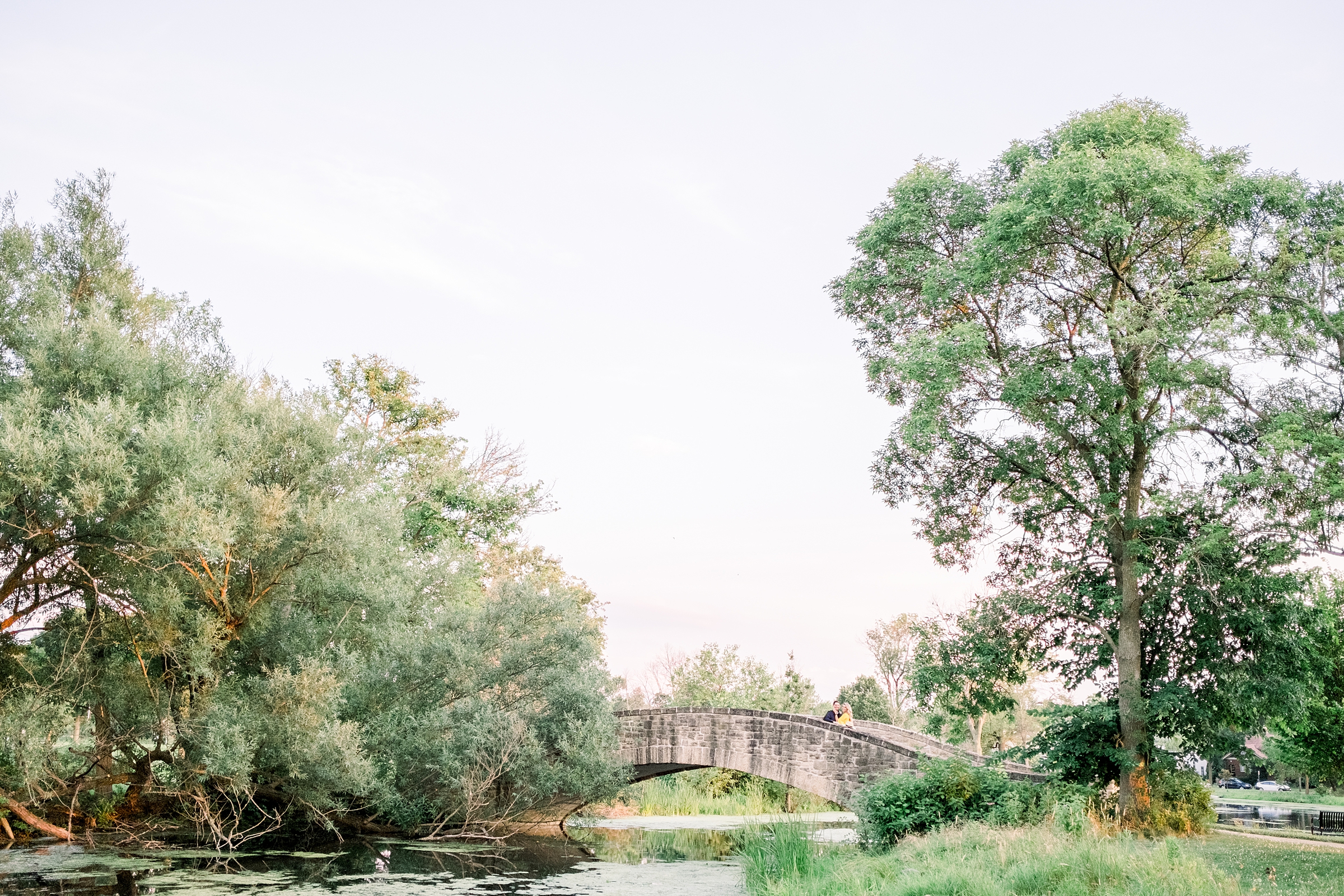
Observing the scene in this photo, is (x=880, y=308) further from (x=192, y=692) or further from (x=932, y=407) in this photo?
(x=192, y=692)

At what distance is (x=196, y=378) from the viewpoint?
48.6 ft

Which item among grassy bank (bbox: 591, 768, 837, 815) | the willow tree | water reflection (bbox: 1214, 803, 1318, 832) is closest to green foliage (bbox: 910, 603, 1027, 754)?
the willow tree

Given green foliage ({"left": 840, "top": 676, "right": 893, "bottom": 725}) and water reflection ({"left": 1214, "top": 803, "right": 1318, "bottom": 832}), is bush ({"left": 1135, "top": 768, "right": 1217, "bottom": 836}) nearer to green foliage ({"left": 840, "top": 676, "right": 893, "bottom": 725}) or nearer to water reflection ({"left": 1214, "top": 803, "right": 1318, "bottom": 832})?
water reflection ({"left": 1214, "top": 803, "right": 1318, "bottom": 832})

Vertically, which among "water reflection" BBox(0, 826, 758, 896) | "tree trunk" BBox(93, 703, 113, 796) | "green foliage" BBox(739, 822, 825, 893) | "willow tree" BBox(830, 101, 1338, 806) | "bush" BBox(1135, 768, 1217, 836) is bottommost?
"water reflection" BBox(0, 826, 758, 896)

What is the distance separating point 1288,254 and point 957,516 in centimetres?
643

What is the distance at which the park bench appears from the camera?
1966 centimetres

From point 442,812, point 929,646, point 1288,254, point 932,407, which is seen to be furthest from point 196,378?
point 1288,254

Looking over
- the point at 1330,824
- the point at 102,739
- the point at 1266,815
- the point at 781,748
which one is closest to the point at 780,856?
the point at 781,748

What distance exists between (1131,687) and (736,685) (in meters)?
21.3

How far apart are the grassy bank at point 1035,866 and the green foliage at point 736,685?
68.7ft

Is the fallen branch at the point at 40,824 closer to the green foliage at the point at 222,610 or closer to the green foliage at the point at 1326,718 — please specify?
the green foliage at the point at 222,610

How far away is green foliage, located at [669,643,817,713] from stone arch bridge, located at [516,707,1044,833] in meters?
11.9

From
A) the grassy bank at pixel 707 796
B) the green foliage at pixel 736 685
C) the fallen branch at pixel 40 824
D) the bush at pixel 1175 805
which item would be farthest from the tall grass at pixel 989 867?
the green foliage at pixel 736 685

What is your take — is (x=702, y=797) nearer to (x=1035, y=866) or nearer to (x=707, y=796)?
(x=707, y=796)
